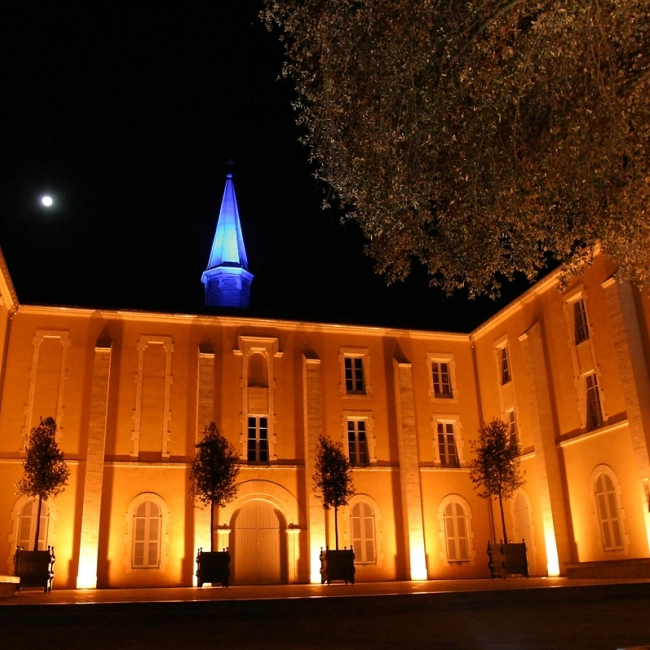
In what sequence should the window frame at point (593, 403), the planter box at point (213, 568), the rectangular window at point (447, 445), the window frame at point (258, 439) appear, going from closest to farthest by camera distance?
the planter box at point (213, 568) → the window frame at point (593, 403) → the window frame at point (258, 439) → the rectangular window at point (447, 445)

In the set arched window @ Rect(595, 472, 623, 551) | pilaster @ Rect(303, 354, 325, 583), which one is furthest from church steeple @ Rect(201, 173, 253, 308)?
arched window @ Rect(595, 472, 623, 551)

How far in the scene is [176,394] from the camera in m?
25.3

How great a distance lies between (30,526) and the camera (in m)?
22.5

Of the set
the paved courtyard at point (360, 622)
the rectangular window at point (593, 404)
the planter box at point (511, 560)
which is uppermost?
the rectangular window at point (593, 404)

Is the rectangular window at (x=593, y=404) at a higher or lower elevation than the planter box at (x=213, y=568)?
higher

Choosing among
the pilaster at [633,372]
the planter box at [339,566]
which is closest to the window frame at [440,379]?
the planter box at [339,566]

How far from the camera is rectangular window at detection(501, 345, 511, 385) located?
26.4m

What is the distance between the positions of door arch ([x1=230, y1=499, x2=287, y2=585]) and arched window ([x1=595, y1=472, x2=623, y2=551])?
10.7m

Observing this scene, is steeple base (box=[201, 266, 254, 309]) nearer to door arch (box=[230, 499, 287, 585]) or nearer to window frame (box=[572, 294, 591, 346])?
door arch (box=[230, 499, 287, 585])

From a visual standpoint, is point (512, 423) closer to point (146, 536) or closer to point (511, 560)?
point (511, 560)

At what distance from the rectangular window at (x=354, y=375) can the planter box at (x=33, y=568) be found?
1238 cm

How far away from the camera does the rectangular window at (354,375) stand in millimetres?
27453

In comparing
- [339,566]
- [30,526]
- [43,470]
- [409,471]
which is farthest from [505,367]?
[30,526]

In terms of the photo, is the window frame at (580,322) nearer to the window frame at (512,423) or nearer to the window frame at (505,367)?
the window frame at (505,367)
